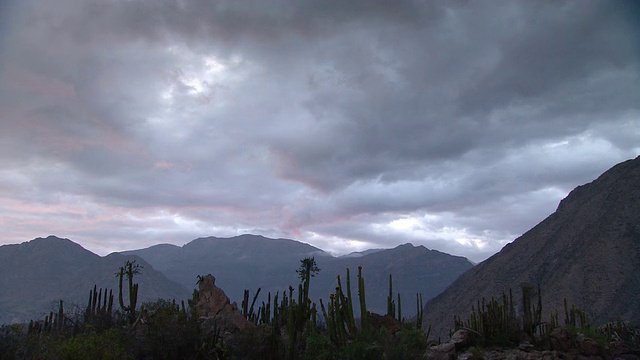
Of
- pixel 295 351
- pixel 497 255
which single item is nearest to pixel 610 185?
pixel 497 255

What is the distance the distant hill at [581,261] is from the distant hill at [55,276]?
340 ft

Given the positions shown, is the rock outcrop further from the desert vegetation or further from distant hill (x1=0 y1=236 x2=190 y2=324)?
distant hill (x1=0 y1=236 x2=190 y2=324)

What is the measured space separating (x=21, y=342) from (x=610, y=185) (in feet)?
315

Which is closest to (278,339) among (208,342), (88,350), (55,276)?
(208,342)

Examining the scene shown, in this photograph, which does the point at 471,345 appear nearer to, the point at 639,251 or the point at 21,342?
the point at 21,342

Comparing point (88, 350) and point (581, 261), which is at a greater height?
point (581, 261)

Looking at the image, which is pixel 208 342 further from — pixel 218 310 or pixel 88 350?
pixel 218 310

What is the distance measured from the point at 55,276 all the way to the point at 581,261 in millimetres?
167672

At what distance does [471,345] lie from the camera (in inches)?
861

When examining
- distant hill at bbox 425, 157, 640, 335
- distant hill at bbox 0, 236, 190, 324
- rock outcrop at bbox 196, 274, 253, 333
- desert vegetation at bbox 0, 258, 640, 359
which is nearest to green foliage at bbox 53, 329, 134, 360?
desert vegetation at bbox 0, 258, 640, 359

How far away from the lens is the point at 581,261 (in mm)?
68875

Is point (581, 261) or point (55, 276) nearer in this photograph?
point (581, 261)

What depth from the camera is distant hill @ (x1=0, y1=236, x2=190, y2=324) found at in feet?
486

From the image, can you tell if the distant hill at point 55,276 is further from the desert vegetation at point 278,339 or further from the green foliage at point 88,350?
the green foliage at point 88,350
